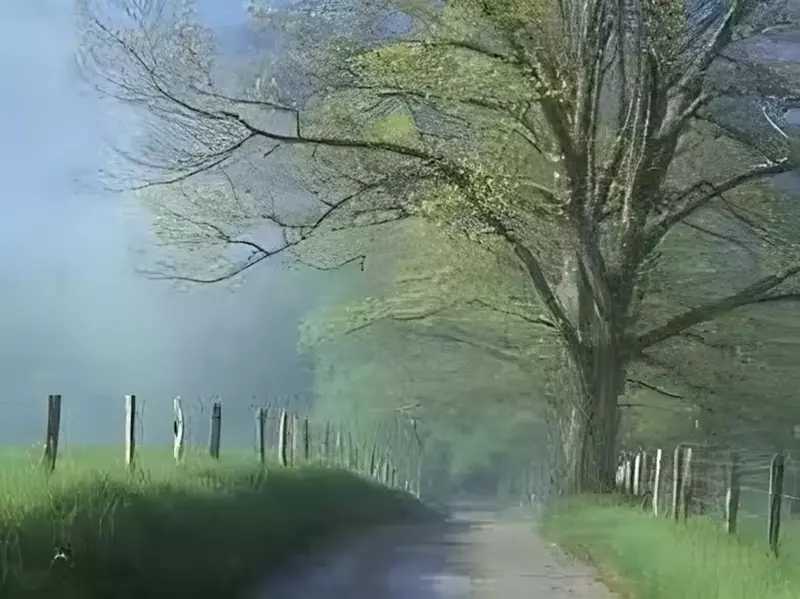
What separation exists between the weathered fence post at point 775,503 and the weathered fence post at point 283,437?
7.45 meters

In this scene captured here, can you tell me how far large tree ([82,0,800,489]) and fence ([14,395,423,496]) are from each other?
184cm

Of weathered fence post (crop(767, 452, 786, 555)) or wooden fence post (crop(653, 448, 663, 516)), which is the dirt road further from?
weathered fence post (crop(767, 452, 786, 555))

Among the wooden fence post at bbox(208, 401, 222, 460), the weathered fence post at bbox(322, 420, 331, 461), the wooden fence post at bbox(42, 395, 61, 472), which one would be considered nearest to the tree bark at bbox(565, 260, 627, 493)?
the weathered fence post at bbox(322, 420, 331, 461)

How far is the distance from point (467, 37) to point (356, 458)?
741 centimetres

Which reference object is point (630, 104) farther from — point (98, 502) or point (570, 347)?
point (98, 502)

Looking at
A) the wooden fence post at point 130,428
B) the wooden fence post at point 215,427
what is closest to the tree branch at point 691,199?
the wooden fence post at point 215,427

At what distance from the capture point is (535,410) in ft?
50.2

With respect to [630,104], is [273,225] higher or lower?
lower

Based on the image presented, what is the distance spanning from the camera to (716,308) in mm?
13883

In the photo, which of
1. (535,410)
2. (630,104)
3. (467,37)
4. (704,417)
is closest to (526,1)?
(467,37)

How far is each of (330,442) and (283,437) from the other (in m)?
2.69

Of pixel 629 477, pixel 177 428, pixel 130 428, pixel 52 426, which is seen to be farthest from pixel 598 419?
pixel 52 426

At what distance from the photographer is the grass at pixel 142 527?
18.3ft

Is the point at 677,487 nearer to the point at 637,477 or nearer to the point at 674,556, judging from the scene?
the point at 674,556
